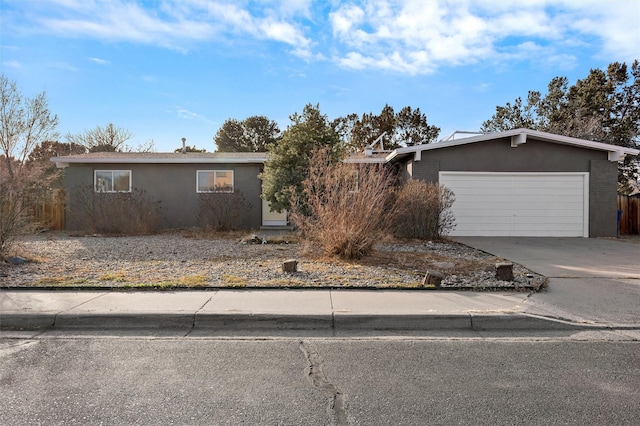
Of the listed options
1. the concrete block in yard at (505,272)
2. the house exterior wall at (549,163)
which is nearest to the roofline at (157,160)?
the house exterior wall at (549,163)

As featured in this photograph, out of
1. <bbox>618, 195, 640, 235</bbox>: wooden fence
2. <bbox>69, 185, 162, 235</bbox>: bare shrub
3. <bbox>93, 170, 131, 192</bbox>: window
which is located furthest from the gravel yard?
<bbox>618, 195, 640, 235</bbox>: wooden fence

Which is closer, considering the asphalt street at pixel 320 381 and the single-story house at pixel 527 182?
the asphalt street at pixel 320 381

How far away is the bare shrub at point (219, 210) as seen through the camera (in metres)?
15.3

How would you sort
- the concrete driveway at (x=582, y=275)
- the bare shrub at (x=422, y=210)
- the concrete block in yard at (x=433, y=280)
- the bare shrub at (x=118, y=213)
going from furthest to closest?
the bare shrub at (x=118, y=213) → the bare shrub at (x=422, y=210) → the concrete block in yard at (x=433, y=280) → the concrete driveway at (x=582, y=275)

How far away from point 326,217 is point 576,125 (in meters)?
21.5

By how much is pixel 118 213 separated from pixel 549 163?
15985mm

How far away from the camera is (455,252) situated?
1055cm

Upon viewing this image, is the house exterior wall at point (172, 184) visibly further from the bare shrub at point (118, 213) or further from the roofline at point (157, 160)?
the bare shrub at point (118, 213)

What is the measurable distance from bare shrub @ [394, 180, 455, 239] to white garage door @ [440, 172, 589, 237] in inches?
90.3

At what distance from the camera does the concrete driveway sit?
18.0 ft

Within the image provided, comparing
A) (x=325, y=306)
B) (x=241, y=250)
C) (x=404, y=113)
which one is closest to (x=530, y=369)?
(x=325, y=306)

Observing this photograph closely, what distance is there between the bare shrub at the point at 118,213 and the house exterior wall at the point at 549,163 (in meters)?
10.1

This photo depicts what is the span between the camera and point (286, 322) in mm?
5102

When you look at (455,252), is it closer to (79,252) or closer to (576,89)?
(79,252)
